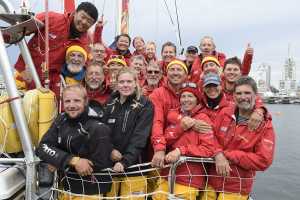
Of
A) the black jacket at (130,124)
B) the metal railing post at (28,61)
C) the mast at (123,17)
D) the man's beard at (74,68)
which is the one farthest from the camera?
the mast at (123,17)

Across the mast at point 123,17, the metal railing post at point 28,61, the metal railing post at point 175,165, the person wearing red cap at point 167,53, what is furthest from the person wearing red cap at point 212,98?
the mast at point 123,17

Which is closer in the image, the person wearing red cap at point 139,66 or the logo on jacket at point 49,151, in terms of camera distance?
the logo on jacket at point 49,151

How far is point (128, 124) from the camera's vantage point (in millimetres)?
4195

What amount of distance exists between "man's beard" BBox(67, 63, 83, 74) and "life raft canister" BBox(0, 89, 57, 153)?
1.01 m

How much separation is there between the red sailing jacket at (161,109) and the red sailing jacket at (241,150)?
58cm

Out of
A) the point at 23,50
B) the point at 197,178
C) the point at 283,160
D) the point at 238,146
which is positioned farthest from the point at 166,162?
the point at 283,160

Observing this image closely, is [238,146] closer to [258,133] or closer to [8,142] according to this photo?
[258,133]

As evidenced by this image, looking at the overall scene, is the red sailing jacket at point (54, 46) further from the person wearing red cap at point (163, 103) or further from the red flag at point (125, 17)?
the red flag at point (125, 17)

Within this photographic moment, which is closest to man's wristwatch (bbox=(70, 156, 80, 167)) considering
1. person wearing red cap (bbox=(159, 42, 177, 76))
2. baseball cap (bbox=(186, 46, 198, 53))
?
person wearing red cap (bbox=(159, 42, 177, 76))

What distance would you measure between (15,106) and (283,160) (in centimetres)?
1721

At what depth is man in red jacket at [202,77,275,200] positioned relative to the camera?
3920 millimetres

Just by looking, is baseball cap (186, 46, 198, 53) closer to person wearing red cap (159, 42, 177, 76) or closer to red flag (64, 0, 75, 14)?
person wearing red cap (159, 42, 177, 76)

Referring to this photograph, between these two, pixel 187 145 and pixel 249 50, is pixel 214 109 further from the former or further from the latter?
pixel 249 50

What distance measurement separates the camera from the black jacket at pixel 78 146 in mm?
3709
